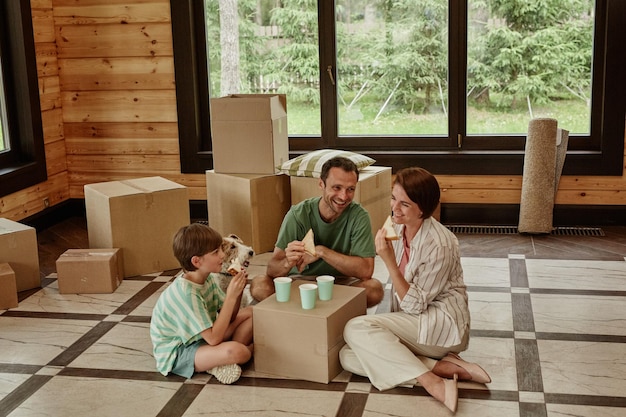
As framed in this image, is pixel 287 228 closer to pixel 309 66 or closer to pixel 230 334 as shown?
pixel 230 334

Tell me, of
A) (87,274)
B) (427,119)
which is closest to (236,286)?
(87,274)

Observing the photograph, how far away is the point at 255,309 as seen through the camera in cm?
311

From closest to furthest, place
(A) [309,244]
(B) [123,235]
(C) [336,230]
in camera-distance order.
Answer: (A) [309,244] → (C) [336,230] → (B) [123,235]

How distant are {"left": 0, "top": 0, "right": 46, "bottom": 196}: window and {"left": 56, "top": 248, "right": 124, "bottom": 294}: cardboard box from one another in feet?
4.38

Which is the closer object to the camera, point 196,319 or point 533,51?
point 196,319

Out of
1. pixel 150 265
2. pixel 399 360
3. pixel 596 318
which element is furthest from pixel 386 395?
pixel 150 265

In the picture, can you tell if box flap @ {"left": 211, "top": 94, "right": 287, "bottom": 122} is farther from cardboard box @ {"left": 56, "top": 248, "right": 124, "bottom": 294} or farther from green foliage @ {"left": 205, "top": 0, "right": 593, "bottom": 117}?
cardboard box @ {"left": 56, "top": 248, "right": 124, "bottom": 294}

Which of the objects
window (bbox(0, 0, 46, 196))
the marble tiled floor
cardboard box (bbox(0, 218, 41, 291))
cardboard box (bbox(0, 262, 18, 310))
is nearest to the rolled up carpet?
the marble tiled floor

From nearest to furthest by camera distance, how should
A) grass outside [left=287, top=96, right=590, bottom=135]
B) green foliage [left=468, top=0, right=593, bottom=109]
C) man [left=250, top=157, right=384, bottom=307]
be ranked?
man [left=250, top=157, right=384, bottom=307], green foliage [left=468, top=0, right=593, bottom=109], grass outside [left=287, top=96, right=590, bottom=135]

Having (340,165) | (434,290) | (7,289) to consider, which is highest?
(340,165)

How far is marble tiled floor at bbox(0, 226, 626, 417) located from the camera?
9.47 feet

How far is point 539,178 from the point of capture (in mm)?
5105

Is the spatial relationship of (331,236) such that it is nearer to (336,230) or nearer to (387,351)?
(336,230)

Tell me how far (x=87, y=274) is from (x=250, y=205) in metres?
1.07
